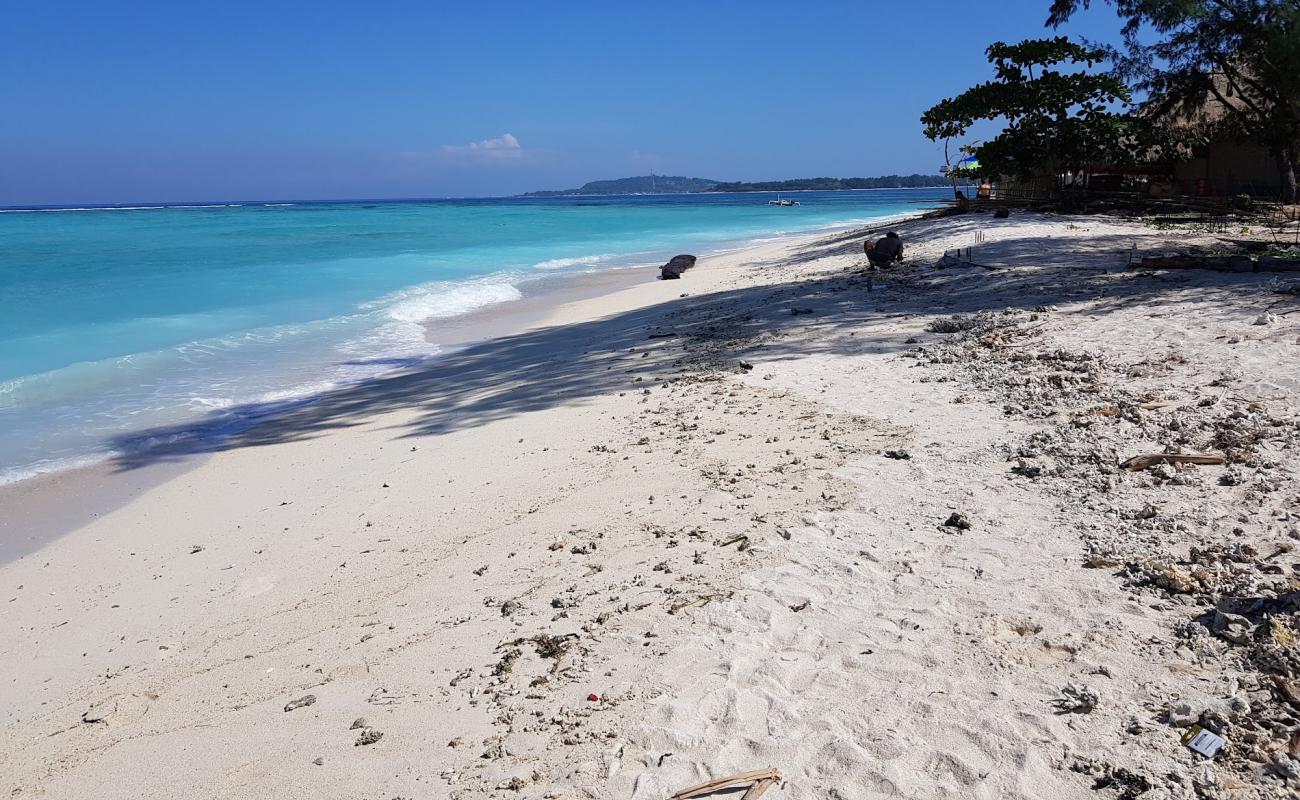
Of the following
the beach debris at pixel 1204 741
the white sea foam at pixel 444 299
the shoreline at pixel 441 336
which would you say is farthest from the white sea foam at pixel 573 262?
the beach debris at pixel 1204 741

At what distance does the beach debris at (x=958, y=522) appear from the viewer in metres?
4.09

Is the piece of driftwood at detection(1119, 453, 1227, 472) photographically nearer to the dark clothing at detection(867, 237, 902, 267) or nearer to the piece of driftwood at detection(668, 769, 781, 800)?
the piece of driftwood at detection(668, 769, 781, 800)

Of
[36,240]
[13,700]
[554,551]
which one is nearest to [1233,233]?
[554,551]

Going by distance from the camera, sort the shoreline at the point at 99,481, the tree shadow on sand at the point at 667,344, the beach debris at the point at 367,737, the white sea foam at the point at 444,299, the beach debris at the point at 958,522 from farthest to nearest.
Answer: the white sea foam at the point at 444,299
the tree shadow on sand at the point at 667,344
the shoreline at the point at 99,481
the beach debris at the point at 958,522
the beach debris at the point at 367,737

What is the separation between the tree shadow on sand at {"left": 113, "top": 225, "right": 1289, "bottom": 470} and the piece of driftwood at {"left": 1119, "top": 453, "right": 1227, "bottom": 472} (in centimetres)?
356

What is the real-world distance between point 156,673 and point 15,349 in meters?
12.8

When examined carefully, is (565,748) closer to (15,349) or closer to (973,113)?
(15,349)

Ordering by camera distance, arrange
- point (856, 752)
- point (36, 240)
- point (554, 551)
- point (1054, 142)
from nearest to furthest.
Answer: point (856, 752) < point (554, 551) < point (1054, 142) < point (36, 240)

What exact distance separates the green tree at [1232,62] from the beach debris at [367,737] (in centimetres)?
1737

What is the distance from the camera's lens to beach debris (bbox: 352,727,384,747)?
290cm

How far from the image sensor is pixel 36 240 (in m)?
45.4

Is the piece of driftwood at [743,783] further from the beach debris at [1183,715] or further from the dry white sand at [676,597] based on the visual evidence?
the beach debris at [1183,715]

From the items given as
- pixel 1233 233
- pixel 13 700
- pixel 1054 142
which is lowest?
pixel 13 700

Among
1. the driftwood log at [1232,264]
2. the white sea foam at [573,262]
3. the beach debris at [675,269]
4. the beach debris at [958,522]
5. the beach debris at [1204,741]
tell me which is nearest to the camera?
the beach debris at [1204,741]
